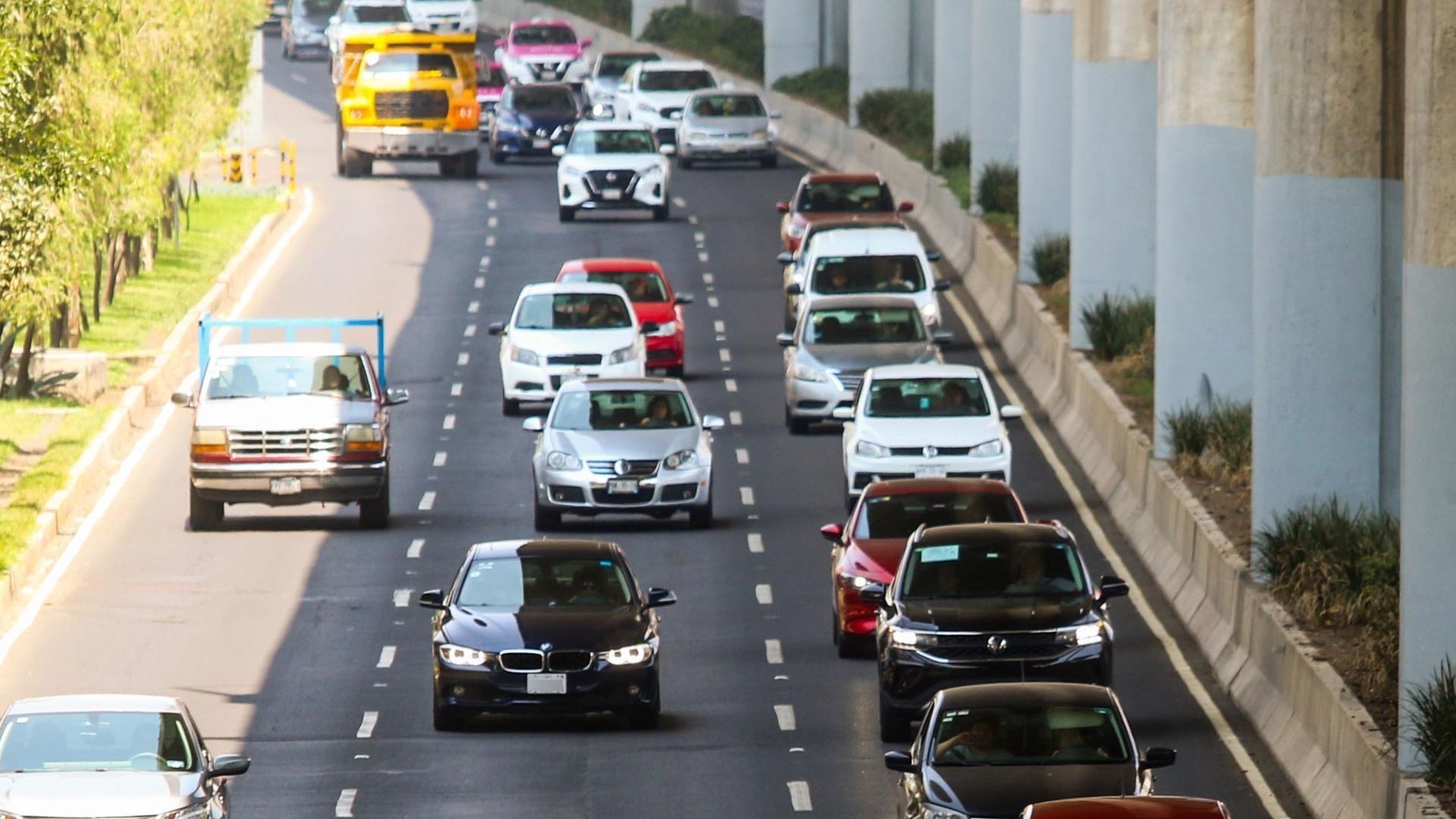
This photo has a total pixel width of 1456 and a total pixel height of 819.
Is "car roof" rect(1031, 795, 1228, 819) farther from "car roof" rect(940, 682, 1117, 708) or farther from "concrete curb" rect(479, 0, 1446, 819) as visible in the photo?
"car roof" rect(940, 682, 1117, 708)

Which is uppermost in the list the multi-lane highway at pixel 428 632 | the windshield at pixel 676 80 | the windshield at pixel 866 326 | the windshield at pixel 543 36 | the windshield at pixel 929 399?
the windshield at pixel 543 36

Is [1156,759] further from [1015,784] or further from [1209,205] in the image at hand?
[1209,205]

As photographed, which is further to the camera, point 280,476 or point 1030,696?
point 280,476

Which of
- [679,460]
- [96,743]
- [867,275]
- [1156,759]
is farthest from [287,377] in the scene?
[1156,759]

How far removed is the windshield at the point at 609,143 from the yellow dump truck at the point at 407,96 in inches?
243

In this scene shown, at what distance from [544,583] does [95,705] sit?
19.9ft

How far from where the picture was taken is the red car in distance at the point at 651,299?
147 feet

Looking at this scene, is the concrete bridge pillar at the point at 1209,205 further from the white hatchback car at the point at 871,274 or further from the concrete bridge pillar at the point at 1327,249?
the white hatchback car at the point at 871,274

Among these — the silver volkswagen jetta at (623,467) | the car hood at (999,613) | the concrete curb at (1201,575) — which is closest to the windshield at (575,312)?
the concrete curb at (1201,575)

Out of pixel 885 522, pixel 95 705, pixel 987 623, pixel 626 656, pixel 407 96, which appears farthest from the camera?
pixel 407 96

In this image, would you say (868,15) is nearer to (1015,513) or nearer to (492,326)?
(492,326)

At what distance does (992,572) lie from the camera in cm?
2430

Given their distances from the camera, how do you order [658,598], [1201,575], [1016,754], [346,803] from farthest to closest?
[1201,575] → [658,598] → [346,803] → [1016,754]

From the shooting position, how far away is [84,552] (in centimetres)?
3350
